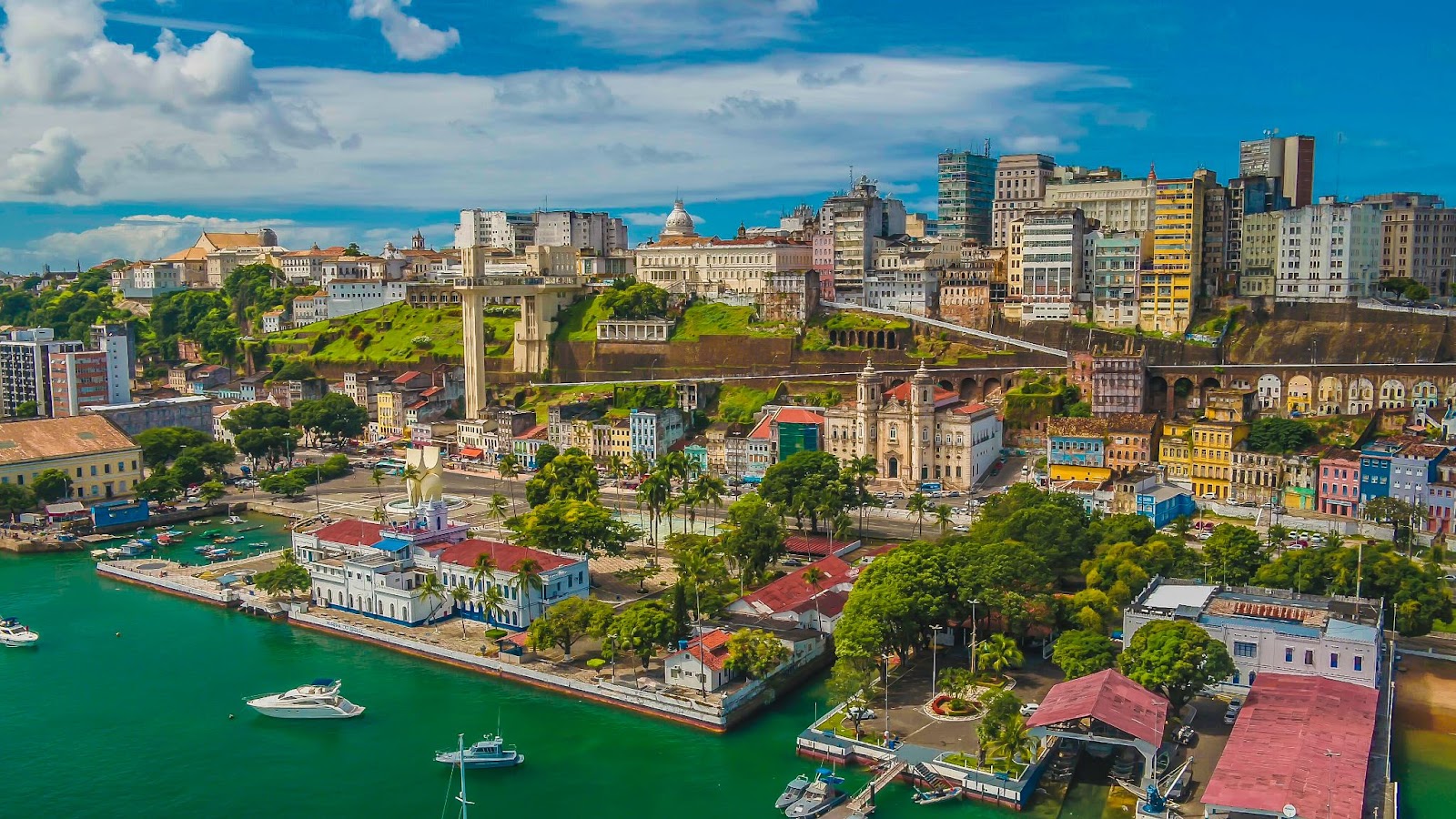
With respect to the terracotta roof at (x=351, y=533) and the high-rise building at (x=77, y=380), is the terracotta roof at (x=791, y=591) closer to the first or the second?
the terracotta roof at (x=351, y=533)

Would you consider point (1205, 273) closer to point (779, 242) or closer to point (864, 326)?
point (864, 326)

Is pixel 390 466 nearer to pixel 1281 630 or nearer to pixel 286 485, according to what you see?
pixel 286 485

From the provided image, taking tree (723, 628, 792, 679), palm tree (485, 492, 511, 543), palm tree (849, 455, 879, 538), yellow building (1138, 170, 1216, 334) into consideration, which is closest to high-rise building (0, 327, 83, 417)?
palm tree (485, 492, 511, 543)

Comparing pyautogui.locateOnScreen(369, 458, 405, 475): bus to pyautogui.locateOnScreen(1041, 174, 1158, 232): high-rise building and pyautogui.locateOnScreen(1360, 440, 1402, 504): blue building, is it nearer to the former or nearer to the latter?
pyautogui.locateOnScreen(1041, 174, 1158, 232): high-rise building

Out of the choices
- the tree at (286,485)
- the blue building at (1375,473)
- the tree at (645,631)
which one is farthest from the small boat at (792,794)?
the tree at (286,485)

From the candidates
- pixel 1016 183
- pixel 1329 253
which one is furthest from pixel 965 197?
pixel 1329 253
